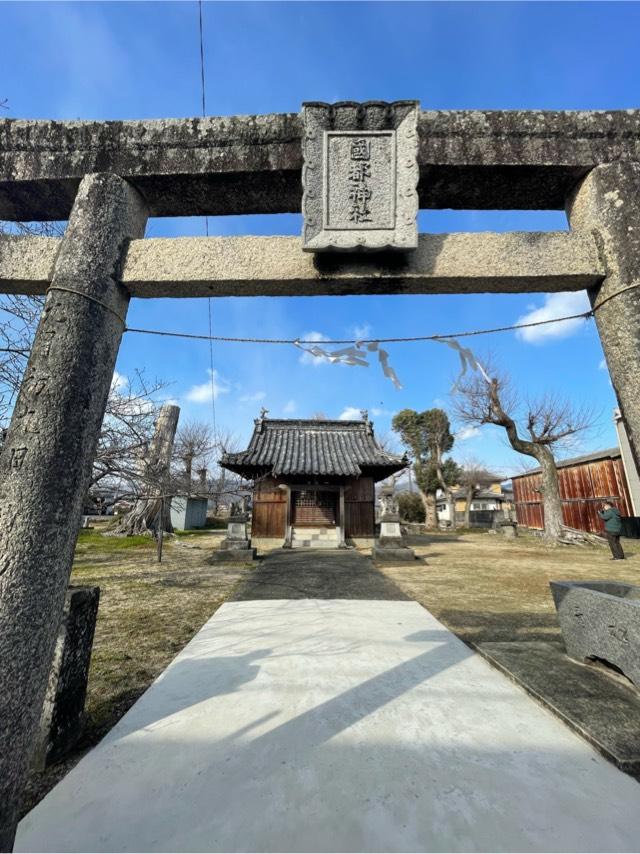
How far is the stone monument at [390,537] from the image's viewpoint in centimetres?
1100

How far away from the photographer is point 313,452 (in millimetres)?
16250

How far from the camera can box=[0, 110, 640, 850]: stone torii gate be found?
2.03 m

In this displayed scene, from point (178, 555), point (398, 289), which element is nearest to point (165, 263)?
point (398, 289)

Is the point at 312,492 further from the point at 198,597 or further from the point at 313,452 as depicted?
the point at 198,597

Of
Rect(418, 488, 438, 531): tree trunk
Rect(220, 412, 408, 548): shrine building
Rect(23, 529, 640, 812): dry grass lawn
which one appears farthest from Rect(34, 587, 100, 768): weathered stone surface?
Rect(418, 488, 438, 531): tree trunk

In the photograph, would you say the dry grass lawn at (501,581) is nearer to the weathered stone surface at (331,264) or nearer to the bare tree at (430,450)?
the weathered stone surface at (331,264)

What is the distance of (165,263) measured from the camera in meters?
2.49

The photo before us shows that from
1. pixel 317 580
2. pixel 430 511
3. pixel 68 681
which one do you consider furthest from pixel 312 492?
pixel 430 511

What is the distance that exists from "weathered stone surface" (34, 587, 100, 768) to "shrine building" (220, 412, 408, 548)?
1126 centimetres

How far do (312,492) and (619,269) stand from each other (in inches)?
523

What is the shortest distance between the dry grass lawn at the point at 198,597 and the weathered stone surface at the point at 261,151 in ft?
12.4

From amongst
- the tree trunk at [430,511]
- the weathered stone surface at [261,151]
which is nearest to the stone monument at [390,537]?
the weathered stone surface at [261,151]

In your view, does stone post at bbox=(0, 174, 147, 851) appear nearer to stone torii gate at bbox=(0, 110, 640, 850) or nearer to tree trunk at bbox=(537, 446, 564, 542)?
stone torii gate at bbox=(0, 110, 640, 850)

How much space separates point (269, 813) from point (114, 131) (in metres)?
4.20
